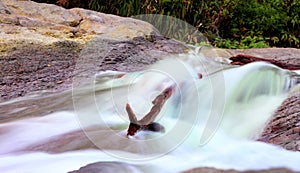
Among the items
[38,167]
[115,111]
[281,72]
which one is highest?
[281,72]

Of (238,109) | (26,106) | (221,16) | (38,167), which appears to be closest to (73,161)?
(38,167)

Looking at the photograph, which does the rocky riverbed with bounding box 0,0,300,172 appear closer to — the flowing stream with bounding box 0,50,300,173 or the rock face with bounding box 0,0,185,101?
the rock face with bounding box 0,0,185,101

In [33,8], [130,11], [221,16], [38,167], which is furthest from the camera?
[221,16]

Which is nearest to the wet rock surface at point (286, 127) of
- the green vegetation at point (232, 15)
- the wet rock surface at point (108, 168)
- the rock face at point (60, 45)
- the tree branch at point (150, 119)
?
the tree branch at point (150, 119)

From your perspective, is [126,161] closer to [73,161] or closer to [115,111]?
[73,161]

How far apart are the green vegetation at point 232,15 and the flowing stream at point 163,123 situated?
3674 mm

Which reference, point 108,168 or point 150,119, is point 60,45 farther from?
point 108,168

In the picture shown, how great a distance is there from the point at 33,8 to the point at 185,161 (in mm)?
3638

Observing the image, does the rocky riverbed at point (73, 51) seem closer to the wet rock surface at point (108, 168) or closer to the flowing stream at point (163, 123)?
the flowing stream at point (163, 123)

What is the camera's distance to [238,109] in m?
2.82

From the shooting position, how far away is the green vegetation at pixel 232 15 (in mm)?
6695

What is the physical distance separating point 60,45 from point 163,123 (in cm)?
229

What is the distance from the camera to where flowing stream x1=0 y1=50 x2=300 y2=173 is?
6.91 feet

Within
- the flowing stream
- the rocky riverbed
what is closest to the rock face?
the rocky riverbed
